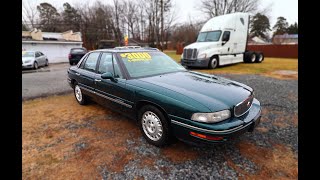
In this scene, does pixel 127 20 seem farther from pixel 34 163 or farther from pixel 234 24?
pixel 34 163

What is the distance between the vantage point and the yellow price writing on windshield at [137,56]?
147 inches

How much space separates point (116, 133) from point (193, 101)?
172 centimetres

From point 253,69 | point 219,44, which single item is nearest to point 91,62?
point 219,44

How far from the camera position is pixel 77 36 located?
2883cm

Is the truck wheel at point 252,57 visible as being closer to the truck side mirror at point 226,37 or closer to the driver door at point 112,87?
the truck side mirror at point 226,37

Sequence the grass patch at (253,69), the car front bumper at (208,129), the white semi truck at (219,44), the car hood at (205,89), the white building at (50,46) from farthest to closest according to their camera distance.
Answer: the white building at (50,46) < the white semi truck at (219,44) < the grass patch at (253,69) < the car hood at (205,89) < the car front bumper at (208,129)

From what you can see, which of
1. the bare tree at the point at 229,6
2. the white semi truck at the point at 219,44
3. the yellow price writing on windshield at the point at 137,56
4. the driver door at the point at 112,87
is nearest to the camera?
the driver door at the point at 112,87

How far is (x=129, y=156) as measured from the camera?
2797mm

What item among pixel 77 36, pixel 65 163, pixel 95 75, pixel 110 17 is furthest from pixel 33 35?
pixel 65 163

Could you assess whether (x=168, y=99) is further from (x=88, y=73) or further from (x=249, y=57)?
(x=249, y=57)

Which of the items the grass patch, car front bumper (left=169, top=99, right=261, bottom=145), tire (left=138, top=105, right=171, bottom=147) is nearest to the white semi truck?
the grass patch

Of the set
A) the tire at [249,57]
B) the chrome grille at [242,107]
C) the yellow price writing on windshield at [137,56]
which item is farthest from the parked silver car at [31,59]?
the tire at [249,57]
